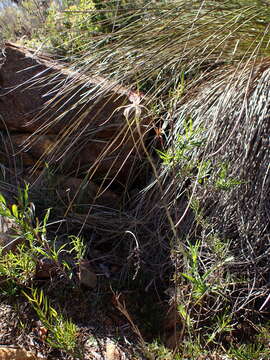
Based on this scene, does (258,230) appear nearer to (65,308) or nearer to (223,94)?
(223,94)

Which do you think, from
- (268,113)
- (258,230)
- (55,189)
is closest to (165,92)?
(268,113)

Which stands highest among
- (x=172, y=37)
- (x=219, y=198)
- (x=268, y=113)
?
(x=172, y=37)

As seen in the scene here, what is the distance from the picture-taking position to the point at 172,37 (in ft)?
7.77

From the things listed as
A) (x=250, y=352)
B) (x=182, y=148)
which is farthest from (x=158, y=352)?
(x=182, y=148)

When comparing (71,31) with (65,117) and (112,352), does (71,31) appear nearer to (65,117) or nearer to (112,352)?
(65,117)

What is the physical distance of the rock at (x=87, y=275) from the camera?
1.89m

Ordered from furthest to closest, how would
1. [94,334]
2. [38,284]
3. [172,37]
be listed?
[172,37] → [38,284] → [94,334]

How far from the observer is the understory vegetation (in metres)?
1.64

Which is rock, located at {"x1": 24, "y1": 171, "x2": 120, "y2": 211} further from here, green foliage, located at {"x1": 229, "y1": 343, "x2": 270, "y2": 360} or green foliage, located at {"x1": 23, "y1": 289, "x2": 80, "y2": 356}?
green foliage, located at {"x1": 229, "y1": 343, "x2": 270, "y2": 360}

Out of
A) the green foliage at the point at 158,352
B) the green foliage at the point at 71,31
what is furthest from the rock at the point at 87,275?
the green foliage at the point at 71,31

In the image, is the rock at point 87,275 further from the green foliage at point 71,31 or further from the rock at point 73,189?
the green foliage at point 71,31

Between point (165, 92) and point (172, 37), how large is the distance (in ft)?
0.87


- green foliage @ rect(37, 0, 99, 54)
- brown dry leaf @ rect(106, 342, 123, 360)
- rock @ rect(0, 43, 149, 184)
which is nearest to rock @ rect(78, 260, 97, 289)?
brown dry leaf @ rect(106, 342, 123, 360)

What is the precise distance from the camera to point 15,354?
1.59m
